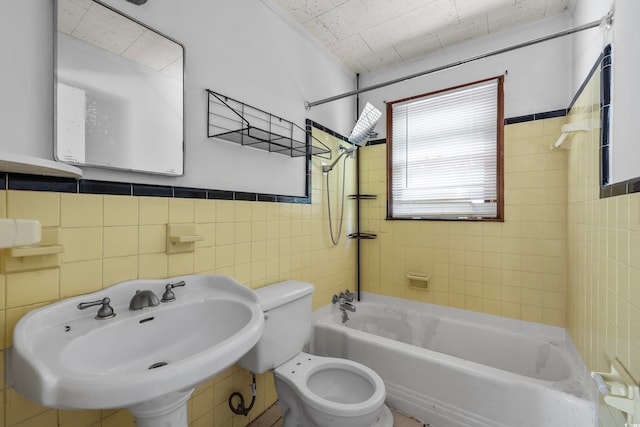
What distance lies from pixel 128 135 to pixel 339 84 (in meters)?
1.78

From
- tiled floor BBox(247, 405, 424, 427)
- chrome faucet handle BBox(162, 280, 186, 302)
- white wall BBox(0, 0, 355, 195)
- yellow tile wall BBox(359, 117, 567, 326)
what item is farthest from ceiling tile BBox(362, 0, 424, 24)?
tiled floor BBox(247, 405, 424, 427)

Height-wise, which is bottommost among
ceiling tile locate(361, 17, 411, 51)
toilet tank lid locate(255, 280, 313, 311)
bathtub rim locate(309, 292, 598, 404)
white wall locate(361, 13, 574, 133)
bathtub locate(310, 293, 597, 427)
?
bathtub locate(310, 293, 597, 427)

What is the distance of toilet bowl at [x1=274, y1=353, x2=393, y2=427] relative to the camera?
119 cm

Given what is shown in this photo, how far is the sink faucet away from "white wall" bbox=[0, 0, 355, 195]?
1.46ft

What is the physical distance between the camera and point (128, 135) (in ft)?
3.57

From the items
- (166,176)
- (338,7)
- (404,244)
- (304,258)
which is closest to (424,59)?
(338,7)

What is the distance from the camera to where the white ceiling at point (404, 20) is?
1.72 metres

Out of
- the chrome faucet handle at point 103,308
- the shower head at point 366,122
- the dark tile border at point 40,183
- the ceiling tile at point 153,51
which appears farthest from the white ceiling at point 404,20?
the chrome faucet handle at point 103,308

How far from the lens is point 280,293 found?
1461mm

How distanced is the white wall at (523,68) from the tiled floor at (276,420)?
2.07 meters

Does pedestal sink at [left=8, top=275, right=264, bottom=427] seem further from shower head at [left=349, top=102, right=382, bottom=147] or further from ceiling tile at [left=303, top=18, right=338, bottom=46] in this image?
ceiling tile at [left=303, top=18, right=338, bottom=46]

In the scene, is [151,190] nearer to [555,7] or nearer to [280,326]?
[280,326]

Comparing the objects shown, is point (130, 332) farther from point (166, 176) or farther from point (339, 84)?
point (339, 84)

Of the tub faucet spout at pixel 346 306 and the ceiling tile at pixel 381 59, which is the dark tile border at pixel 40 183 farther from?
the ceiling tile at pixel 381 59
